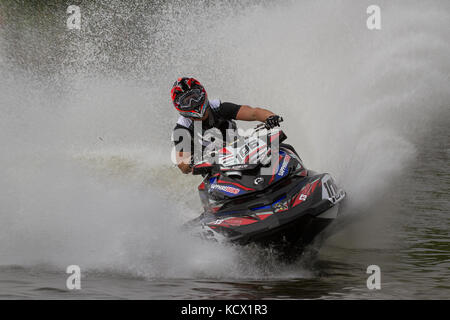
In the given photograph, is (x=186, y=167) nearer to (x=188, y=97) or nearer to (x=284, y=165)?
(x=188, y=97)

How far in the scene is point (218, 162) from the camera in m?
A: 6.27

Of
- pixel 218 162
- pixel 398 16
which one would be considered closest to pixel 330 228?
pixel 218 162

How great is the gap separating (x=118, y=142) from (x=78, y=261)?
21.6ft

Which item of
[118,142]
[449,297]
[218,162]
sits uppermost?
[118,142]

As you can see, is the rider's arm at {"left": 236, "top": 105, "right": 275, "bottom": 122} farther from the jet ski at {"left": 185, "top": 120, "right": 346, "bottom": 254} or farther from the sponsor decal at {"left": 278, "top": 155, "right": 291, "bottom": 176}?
the sponsor decal at {"left": 278, "top": 155, "right": 291, "bottom": 176}

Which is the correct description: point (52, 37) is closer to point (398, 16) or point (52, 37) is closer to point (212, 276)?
point (398, 16)

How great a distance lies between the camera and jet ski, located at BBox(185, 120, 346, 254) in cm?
582

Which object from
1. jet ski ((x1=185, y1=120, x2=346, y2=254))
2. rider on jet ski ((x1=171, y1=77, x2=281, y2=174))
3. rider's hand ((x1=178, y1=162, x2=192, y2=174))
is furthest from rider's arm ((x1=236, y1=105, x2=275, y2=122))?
rider's hand ((x1=178, y1=162, x2=192, y2=174))

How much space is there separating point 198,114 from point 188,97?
0.23 meters

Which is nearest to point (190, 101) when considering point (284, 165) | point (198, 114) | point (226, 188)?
point (198, 114)

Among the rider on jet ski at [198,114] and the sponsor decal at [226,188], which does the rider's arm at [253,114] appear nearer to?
the rider on jet ski at [198,114]

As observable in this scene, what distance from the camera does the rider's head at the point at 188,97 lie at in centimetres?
666

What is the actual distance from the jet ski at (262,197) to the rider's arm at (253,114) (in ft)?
1.63

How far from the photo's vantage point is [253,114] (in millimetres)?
7039
